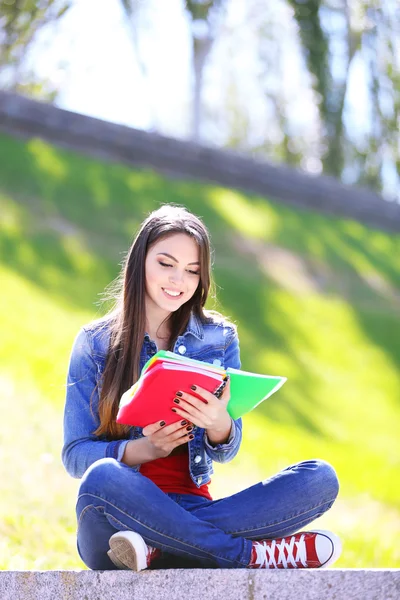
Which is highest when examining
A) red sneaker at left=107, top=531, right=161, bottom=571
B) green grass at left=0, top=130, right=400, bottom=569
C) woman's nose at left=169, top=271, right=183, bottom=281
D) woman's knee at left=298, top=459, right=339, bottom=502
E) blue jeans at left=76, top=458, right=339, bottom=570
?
green grass at left=0, top=130, right=400, bottom=569

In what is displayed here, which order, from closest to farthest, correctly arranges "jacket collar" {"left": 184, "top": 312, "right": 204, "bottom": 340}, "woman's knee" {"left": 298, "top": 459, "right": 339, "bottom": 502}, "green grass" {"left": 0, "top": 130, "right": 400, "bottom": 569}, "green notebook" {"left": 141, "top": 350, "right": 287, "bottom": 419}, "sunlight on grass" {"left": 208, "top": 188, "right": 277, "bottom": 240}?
"green notebook" {"left": 141, "top": 350, "right": 287, "bottom": 419}, "woman's knee" {"left": 298, "top": 459, "right": 339, "bottom": 502}, "jacket collar" {"left": 184, "top": 312, "right": 204, "bottom": 340}, "green grass" {"left": 0, "top": 130, "right": 400, "bottom": 569}, "sunlight on grass" {"left": 208, "top": 188, "right": 277, "bottom": 240}

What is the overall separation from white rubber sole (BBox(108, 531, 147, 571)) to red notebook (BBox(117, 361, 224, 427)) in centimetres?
31

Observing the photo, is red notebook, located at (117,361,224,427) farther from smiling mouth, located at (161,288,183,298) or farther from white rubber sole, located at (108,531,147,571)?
smiling mouth, located at (161,288,183,298)

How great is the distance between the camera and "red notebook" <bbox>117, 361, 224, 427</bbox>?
2.54 meters

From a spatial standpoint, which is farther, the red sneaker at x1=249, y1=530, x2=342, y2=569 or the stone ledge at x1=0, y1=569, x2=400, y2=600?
the red sneaker at x1=249, y1=530, x2=342, y2=569

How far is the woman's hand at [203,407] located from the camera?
104 inches

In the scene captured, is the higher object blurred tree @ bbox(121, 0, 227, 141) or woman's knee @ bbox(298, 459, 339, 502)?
blurred tree @ bbox(121, 0, 227, 141)

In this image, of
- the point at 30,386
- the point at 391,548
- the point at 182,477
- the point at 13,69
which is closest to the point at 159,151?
the point at 13,69

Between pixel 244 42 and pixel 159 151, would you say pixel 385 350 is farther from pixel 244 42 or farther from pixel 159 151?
pixel 244 42

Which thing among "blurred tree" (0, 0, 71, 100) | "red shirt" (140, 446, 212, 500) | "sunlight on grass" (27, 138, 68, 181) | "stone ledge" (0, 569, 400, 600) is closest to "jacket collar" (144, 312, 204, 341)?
"red shirt" (140, 446, 212, 500)

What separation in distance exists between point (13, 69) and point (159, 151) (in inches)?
159

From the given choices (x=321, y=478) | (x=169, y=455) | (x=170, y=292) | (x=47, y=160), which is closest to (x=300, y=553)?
(x=321, y=478)

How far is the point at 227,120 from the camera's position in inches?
1200

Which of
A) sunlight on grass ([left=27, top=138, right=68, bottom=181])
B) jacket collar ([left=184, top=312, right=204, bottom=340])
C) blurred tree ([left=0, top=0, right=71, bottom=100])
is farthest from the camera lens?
blurred tree ([left=0, top=0, right=71, bottom=100])
